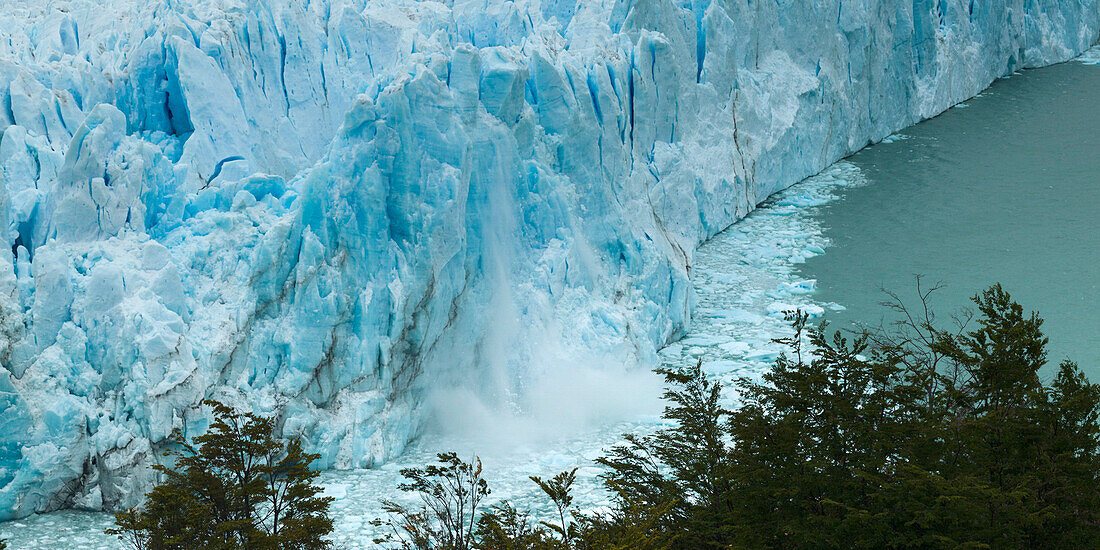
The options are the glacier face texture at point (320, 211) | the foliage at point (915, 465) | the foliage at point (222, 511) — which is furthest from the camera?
the glacier face texture at point (320, 211)

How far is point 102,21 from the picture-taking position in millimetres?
13844

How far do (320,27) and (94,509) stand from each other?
7273 millimetres

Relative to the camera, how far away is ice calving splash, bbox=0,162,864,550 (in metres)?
9.32

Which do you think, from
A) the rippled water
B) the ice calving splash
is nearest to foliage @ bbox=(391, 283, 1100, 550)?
the ice calving splash

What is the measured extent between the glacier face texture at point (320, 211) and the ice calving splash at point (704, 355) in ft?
1.10

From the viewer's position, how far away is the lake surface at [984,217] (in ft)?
48.4

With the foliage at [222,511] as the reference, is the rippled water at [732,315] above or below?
above

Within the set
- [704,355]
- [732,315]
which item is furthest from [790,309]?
Result: [704,355]

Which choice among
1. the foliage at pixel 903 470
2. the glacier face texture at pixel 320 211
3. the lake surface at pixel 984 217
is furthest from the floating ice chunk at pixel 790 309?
the foliage at pixel 903 470

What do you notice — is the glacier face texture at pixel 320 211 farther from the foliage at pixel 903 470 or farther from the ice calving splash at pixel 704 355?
the foliage at pixel 903 470

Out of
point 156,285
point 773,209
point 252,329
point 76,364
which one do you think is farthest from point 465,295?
point 773,209

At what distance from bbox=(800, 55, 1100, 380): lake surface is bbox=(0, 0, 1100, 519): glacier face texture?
3.10 metres

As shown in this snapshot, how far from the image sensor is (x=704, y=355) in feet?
43.8

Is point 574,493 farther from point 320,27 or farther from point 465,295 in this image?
point 320,27
